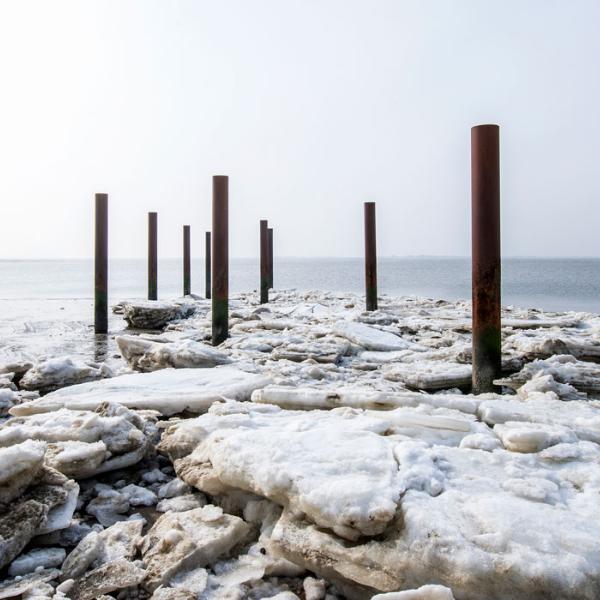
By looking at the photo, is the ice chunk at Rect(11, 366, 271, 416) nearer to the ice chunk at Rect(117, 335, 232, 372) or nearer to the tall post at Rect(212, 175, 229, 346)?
the ice chunk at Rect(117, 335, 232, 372)

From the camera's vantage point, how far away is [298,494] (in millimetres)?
1919

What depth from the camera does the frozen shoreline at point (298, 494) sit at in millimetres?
1616

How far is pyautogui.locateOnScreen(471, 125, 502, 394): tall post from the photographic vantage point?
13.5ft

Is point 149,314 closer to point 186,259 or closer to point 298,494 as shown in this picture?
point 186,259

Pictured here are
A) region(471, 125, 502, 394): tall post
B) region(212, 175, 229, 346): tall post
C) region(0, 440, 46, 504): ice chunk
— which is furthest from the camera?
region(212, 175, 229, 346): tall post

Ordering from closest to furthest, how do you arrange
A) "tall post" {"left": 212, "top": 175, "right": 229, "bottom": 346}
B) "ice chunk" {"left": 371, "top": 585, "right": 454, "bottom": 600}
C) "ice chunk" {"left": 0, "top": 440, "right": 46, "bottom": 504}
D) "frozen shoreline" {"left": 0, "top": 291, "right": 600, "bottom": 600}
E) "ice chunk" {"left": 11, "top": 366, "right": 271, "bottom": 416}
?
"ice chunk" {"left": 371, "top": 585, "right": 454, "bottom": 600} → "frozen shoreline" {"left": 0, "top": 291, "right": 600, "bottom": 600} → "ice chunk" {"left": 0, "top": 440, "right": 46, "bottom": 504} → "ice chunk" {"left": 11, "top": 366, "right": 271, "bottom": 416} → "tall post" {"left": 212, "top": 175, "right": 229, "bottom": 346}

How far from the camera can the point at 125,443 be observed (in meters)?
2.60

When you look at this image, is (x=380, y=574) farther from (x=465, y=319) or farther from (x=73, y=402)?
(x=465, y=319)

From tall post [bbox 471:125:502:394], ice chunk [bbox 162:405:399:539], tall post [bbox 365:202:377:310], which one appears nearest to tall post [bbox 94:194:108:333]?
tall post [bbox 365:202:377:310]

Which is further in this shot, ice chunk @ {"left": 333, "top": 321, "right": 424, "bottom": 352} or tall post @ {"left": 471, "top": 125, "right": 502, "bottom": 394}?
ice chunk @ {"left": 333, "top": 321, "right": 424, "bottom": 352}

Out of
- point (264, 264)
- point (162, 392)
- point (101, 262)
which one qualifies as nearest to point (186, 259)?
point (264, 264)

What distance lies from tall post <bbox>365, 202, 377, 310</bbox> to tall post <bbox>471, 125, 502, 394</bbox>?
5.87m

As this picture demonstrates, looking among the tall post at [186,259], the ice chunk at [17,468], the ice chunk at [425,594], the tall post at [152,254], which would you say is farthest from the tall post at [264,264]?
the ice chunk at [425,594]

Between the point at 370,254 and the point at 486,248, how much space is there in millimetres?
6011
